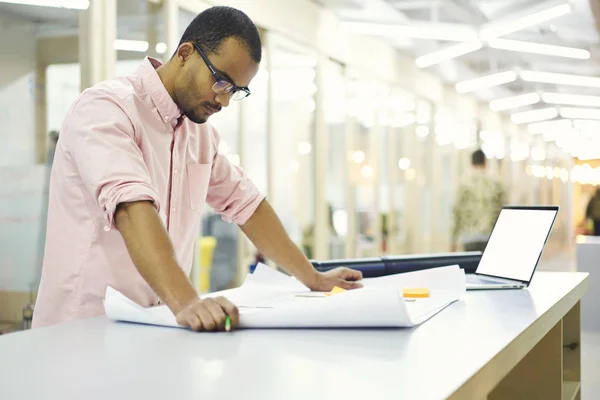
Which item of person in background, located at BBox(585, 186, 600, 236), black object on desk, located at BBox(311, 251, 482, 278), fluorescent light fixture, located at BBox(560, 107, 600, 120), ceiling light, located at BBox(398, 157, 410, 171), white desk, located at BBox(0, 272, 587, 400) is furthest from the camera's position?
fluorescent light fixture, located at BBox(560, 107, 600, 120)

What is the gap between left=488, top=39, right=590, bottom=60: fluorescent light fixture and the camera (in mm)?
10234

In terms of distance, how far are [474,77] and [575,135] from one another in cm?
1079

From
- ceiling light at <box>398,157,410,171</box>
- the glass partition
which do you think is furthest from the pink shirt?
ceiling light at <box>398,157,410,171</box>

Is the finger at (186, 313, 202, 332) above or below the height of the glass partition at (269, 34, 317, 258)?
below

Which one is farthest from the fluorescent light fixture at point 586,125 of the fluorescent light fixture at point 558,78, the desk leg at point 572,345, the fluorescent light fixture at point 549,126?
the desk leg at point 572,345

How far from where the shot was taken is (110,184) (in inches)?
61.5

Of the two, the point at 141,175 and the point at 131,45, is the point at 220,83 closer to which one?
the point at 141,175

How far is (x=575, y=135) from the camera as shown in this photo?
78.3 ft

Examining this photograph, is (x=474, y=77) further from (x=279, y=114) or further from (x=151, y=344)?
(x=151, y=344)

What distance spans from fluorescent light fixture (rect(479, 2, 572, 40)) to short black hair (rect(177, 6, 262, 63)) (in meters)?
7.62

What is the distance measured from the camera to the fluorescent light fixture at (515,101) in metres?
17.1

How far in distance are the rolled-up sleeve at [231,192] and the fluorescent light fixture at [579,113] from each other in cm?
1813

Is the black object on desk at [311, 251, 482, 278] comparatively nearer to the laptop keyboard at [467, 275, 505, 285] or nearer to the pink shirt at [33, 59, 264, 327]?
the laptop keyboard at [467, 275, 505, 285]

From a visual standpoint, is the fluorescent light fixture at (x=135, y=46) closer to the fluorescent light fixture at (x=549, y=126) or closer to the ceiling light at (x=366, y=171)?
the ceiling light at (x=366, y=171)
